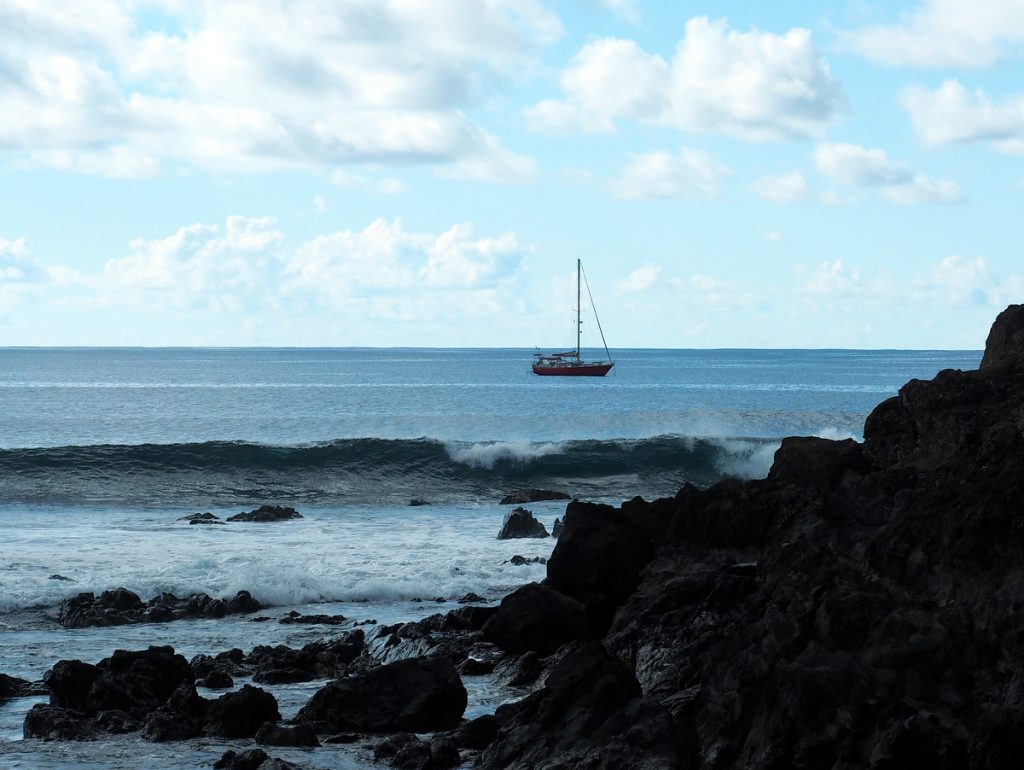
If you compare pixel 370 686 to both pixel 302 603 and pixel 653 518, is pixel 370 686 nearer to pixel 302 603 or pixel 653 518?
pixel 653 518

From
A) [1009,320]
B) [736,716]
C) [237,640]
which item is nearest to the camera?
[736,716]

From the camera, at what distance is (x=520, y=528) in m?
29.5

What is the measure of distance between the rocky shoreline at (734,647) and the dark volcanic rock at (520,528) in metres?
9.79

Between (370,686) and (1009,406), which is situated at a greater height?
Result: (1009,406)

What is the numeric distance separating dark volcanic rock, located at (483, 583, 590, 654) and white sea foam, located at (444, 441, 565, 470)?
36.1 m

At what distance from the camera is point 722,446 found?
55.2 metres

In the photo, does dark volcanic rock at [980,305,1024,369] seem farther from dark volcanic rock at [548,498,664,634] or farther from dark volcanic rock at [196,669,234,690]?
dark volcanic rock at [196,669,234,690]

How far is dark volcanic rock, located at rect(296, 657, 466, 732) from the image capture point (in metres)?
13.7

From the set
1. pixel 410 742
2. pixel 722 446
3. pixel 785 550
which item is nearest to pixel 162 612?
pixel 410 742

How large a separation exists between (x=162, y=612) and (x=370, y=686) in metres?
7.88

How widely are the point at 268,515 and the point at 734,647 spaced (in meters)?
24.9

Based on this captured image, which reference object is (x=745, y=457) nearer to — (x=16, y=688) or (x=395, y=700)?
(x=395, y=700)

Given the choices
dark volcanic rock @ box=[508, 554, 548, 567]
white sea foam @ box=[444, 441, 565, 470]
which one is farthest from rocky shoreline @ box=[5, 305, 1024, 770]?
white sea foam @ box=[444, 441, 565, 470]

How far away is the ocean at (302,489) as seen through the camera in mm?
19297
